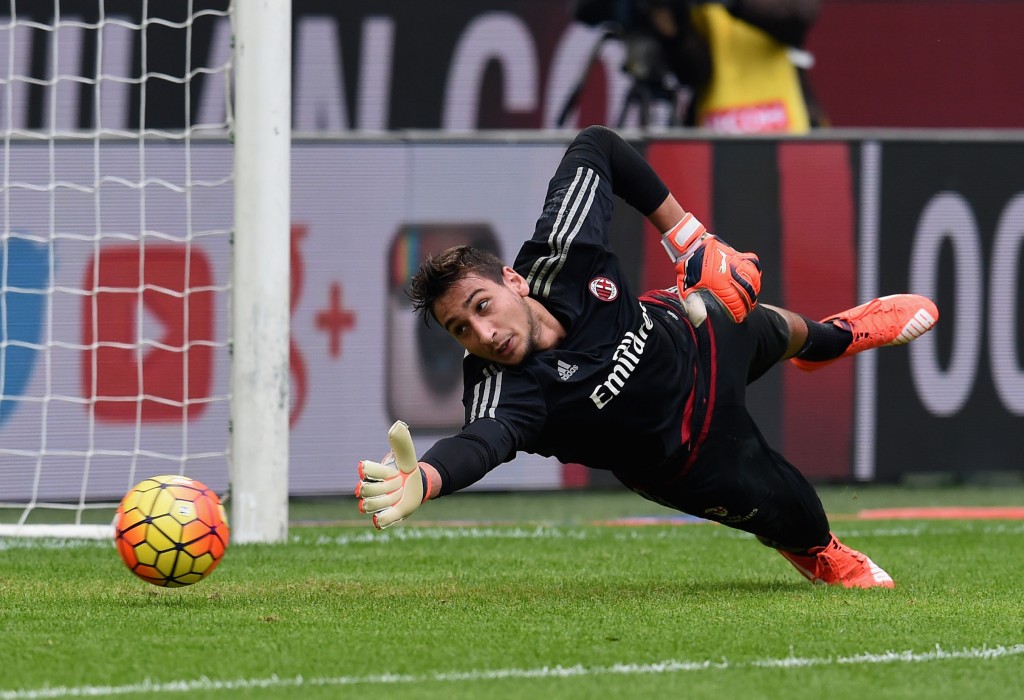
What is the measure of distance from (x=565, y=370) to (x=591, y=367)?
0.37ft

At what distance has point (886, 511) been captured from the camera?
340 inches

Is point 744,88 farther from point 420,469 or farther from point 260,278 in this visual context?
point 420,469

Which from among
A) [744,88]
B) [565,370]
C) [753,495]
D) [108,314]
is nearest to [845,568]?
[753,495]

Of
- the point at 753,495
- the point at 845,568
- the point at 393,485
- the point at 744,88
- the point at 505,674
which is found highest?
the point at 744,88

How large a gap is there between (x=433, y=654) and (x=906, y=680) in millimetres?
1321

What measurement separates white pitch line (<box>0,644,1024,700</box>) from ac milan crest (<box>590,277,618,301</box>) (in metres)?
1.54

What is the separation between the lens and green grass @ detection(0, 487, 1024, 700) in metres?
3.90

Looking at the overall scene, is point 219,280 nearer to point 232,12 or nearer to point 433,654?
point 232,12

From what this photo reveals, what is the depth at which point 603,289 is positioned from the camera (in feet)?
17.3

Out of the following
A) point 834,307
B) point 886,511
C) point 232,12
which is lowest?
point 886,511

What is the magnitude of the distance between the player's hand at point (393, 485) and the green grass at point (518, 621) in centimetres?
43

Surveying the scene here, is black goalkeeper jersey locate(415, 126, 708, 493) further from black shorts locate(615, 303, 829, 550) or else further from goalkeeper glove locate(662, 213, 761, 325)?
goalkeeper glove locate(662, 213, 761, 325)

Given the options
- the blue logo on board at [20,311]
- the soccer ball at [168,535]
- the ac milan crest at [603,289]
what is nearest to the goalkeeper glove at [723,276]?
the ac milan crest at [603,289]

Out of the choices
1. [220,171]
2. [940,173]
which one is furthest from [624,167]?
[940,173]
